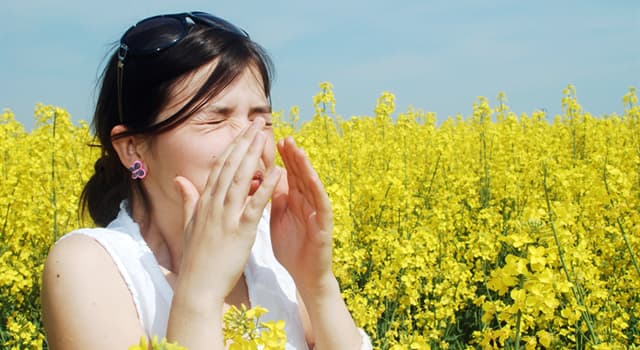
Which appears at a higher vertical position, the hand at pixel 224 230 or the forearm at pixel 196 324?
the hand at pixel 224 230

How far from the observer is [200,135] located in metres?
1.36

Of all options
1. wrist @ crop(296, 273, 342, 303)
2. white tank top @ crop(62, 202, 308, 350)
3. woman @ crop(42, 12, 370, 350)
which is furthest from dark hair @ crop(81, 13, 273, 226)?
wrist @ crop(296, 273, 342, 303)

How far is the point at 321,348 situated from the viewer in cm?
144

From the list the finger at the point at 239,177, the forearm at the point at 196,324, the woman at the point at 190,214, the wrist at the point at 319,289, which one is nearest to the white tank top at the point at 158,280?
the woman at the point at 190,214

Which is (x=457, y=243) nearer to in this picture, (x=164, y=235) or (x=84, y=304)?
(x=164, y=235)

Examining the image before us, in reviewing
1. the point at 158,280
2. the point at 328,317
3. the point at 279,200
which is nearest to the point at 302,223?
the point at 279,200

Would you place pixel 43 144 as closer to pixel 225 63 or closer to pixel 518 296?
pixel 225 63

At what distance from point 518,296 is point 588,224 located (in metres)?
2.42

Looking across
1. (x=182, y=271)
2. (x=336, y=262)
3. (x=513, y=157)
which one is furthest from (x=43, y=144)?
(x=182, y=271)

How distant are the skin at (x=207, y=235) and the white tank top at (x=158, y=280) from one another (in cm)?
3

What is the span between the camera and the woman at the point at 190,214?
107 cm

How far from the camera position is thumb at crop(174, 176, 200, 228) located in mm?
1175

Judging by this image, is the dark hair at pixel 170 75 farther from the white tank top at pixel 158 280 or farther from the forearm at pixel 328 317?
the forearm at pixel 328 317

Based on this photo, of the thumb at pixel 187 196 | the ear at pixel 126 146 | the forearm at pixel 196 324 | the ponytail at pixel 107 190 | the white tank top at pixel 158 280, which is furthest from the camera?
the ponytail at pixel 107 190
